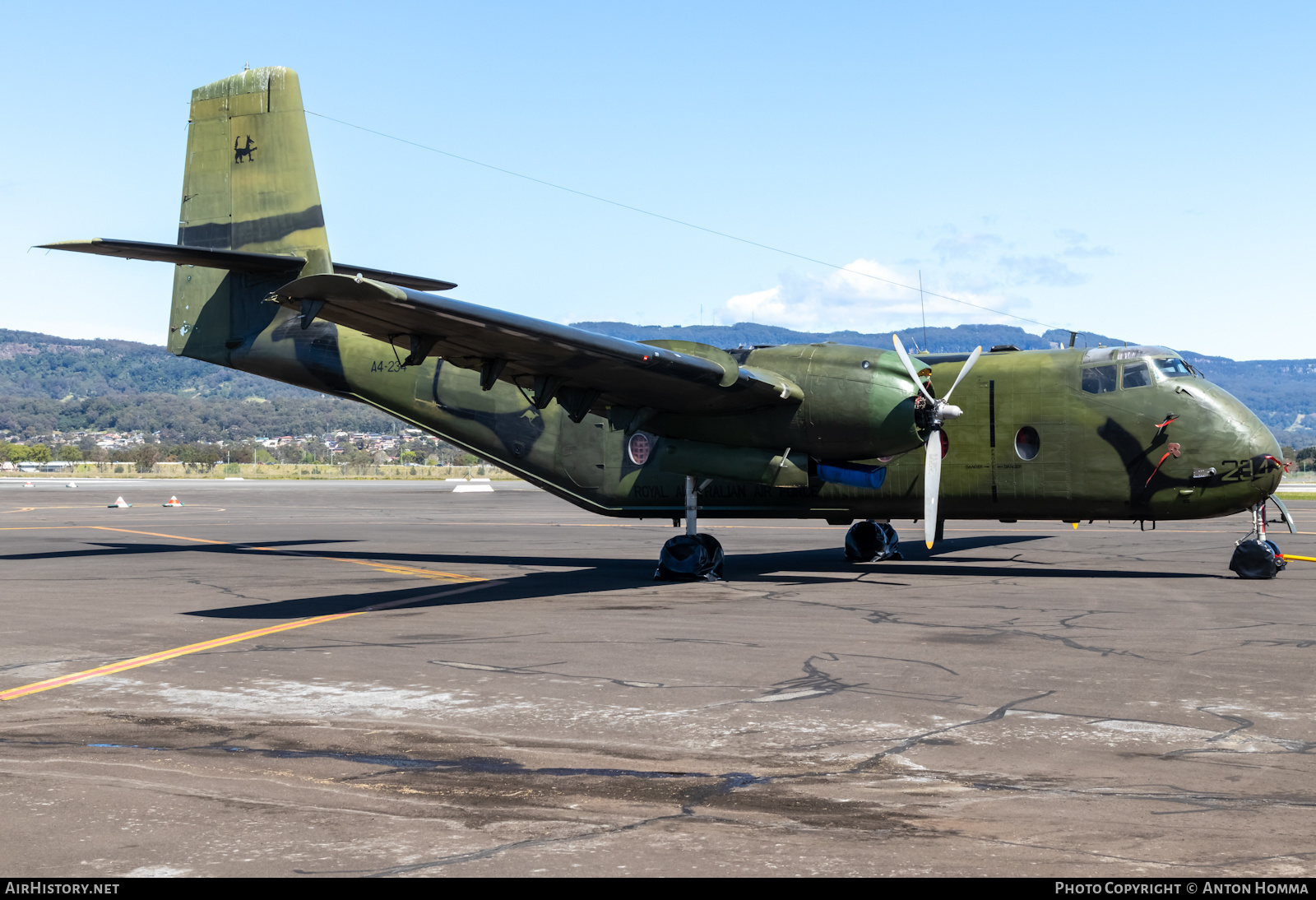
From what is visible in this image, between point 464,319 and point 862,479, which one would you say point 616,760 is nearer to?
point 464,319

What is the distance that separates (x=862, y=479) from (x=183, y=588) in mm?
11404

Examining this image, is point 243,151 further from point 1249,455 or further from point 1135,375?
point 1249,455

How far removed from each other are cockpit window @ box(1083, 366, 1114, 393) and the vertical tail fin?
14501 mm

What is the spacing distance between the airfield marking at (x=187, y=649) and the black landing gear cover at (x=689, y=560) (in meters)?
3.87

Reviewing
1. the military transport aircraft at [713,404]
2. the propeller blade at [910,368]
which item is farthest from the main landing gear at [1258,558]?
the propeller blade at [910,368]

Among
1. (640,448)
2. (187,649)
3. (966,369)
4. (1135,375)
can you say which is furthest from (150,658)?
(1135,375)

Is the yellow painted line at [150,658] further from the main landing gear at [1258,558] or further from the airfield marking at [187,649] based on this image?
the main landing gear at [1258,558]

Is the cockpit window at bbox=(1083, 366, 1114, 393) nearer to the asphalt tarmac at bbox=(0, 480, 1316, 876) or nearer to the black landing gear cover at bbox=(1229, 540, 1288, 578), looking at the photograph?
the asphalt tarmac at bbox=(0, 480, 1316, 876)

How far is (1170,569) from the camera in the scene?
64.1 feet

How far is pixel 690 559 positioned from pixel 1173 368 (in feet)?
28.6

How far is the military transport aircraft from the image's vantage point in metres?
16.7

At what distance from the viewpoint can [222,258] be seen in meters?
18.4

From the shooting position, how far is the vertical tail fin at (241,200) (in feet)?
70.6
